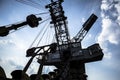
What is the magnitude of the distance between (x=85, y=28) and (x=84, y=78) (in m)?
16.2

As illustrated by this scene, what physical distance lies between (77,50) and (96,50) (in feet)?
15.2

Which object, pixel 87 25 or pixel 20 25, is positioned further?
pixel 87 25

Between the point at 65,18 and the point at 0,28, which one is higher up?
the point at 65,18

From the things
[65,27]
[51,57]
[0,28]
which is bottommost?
[51,57]

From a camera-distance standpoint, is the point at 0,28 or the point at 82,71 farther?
the point at 82,71

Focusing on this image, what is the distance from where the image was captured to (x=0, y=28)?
7410 millimetres

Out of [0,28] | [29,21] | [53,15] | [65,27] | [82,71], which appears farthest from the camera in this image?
[82,71]

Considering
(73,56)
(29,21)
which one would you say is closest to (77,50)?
(73,56)

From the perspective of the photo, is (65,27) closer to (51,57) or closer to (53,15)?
(53,15)

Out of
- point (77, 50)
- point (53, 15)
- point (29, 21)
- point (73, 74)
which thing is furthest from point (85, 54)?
point (29, 21)

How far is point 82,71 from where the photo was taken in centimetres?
3672

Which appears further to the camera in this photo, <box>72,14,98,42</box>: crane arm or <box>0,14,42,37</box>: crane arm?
<box>72,14,98,42</box>: crane arm

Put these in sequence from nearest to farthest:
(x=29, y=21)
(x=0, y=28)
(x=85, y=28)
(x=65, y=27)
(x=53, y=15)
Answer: (x=0, y=28)
(x=29, y=21)
(x=53, y=15)
(x=65, y=27)
(x=85, y=28)

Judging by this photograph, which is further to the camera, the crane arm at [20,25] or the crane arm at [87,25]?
the crane arm at [87,25]
